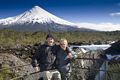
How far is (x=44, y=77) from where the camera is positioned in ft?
30.9

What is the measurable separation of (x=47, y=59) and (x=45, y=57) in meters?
0.07

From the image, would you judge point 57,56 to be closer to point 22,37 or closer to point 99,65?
point 99,65

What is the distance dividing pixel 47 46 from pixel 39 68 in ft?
1.93

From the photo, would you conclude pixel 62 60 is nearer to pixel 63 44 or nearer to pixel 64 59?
pixel 64 59

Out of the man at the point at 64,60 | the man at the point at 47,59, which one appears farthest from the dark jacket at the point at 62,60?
the man at the point at 47,59

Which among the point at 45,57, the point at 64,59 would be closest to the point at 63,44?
the point at 64,59

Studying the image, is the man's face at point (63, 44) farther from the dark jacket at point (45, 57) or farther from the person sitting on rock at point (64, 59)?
the dark jacket at point (45, 57)

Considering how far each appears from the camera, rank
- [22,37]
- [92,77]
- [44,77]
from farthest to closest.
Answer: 1. [22,37]
2. [92,77]
3. [44,77]

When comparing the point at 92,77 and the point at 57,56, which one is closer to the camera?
the point at 57,56

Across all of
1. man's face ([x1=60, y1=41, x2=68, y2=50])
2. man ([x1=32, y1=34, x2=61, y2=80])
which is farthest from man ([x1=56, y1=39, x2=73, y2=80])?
man ([x1=32, y1=34, x2=61, y2=80])

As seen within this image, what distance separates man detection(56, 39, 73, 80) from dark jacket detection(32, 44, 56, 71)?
142 millimetres

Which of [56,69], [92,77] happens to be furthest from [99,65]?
[56,69]

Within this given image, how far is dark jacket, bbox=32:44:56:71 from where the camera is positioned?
31.3 ft

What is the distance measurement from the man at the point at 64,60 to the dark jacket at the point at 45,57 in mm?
142
